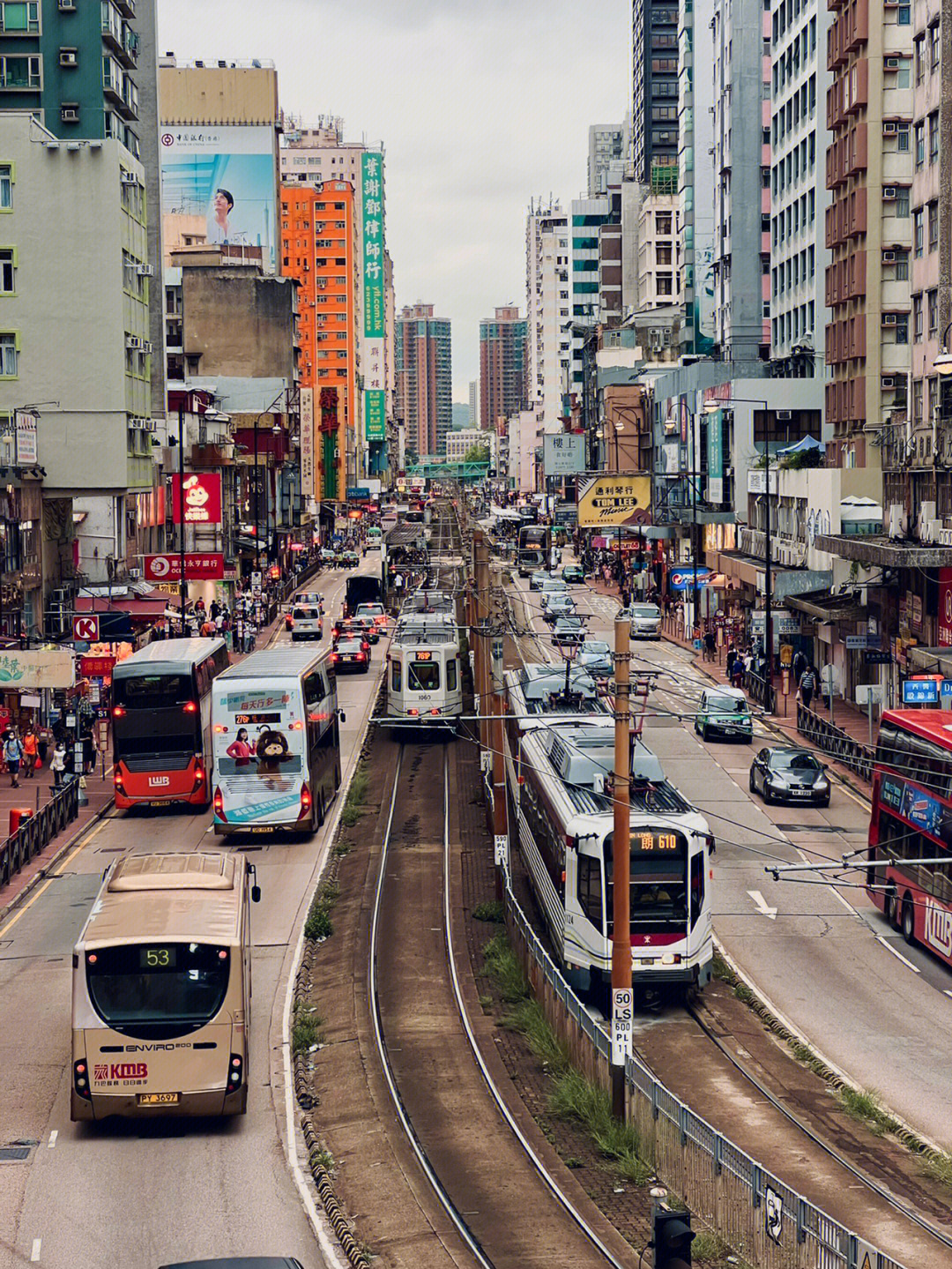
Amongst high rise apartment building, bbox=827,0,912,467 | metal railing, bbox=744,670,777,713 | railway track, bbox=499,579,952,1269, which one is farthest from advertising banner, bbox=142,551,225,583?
railway track, bbox=499,579,952,1269

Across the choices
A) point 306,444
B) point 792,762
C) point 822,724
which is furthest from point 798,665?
point 306,444

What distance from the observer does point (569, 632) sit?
67312 millimetres

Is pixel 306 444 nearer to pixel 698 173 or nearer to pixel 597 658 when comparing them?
pixel 698 173

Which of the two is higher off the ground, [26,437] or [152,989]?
[26,437]

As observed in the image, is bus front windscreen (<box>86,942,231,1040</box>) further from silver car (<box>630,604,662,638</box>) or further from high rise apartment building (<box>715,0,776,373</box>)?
high rise apartment building (<box>715,0,776,373</box>)

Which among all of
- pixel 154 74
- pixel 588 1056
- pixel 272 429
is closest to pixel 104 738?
pixel 588 1056

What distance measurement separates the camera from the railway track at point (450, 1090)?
19.0 metres

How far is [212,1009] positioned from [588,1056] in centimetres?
536

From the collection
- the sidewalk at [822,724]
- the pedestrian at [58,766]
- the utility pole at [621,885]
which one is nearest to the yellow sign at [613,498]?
the sidewalk at [822,724]

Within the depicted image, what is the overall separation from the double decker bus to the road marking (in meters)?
0.83

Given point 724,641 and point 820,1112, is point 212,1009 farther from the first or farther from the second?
point 724,641

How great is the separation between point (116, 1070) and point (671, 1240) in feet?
33.6

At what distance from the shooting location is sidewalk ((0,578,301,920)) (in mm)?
38000

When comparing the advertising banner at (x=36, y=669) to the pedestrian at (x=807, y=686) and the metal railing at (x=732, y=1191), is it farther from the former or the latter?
the pedestrian at (x=807, y=686)
